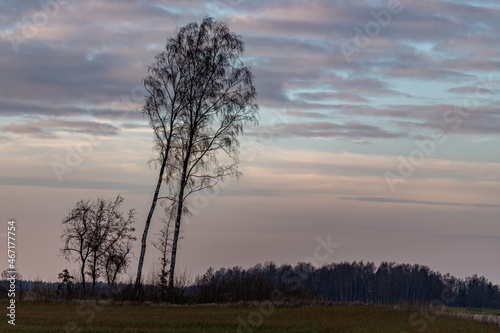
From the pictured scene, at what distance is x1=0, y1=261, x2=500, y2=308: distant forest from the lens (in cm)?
3678

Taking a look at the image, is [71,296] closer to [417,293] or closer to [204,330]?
[204,330]

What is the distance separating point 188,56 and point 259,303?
1672 cm

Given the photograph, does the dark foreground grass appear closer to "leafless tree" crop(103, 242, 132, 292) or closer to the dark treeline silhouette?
"leafless tree" crop(103, 242, 132, 292)

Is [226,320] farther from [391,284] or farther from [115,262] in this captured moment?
[391,284]

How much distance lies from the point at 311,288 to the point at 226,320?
1286cm

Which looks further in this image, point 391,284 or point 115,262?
point 391,284

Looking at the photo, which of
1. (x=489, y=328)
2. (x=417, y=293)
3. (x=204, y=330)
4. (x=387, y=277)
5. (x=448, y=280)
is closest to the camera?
(x=204, y=330)

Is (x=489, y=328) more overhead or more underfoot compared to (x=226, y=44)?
more underfoot

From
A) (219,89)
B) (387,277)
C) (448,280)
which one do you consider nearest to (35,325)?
(219,89)

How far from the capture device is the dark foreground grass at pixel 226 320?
23500mm

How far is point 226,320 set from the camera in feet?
86.8

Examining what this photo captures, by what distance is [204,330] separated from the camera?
2311cm

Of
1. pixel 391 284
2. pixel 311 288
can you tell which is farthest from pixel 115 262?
pixel 391 284

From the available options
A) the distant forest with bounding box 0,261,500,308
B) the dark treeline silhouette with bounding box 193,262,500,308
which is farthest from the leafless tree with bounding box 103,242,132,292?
the dark treeline silhouette with bounding box 193,262,500,308
